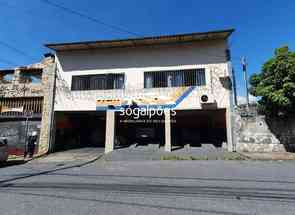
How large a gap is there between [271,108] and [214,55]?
515 cm

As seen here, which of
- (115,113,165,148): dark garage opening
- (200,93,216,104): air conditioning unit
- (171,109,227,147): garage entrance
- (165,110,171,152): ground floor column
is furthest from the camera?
(171,109,227,147): garage entrance

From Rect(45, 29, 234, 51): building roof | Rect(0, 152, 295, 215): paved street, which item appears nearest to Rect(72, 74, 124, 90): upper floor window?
Rect(45, 29, 234, 51): building roof

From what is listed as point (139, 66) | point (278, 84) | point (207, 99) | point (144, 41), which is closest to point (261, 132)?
point (278, 84)

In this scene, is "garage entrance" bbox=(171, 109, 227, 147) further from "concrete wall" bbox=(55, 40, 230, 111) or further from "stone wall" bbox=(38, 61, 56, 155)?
"stone wall" bbox=(38, 61, 56, 155)

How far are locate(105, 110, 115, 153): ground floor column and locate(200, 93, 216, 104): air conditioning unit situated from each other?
6.53 m

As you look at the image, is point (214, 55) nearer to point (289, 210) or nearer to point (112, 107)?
point (112, 107)

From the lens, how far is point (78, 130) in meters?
16.7

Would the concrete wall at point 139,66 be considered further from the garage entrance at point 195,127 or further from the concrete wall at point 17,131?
the garage entrance at point 195,127

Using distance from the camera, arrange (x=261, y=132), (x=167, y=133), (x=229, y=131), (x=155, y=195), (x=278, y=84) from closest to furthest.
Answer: (x=155, y=195), (x=278, y=84), (x=261, y=132), (x=229, y=131), (x=167, y=133)

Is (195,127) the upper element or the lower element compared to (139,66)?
lower

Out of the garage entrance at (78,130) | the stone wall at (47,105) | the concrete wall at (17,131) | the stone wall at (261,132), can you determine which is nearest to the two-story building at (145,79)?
the garage entrance at (78,130)

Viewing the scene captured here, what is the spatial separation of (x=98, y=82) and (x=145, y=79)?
3763 millimetres

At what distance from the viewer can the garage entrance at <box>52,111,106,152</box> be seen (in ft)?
47.1

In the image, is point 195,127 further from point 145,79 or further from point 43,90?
point 43,90
